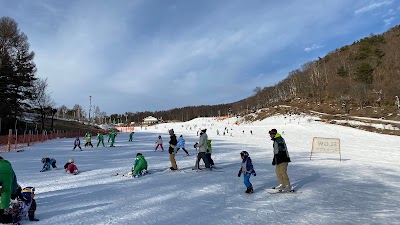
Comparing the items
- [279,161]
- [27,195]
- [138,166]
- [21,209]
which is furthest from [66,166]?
[279,161]

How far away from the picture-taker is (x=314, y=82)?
368 ft

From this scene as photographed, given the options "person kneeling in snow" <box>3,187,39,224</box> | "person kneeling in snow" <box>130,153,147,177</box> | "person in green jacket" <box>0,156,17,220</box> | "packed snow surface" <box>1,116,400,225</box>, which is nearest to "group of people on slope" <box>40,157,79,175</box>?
"packed snow surface" <box>1,116,400,225</box>

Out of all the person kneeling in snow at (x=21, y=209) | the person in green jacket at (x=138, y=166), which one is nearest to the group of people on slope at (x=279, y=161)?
the person in green jacket at (x=138, y=166)

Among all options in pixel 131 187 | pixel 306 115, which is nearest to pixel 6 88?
pixel 131 187

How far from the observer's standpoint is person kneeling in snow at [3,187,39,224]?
668 centimetres

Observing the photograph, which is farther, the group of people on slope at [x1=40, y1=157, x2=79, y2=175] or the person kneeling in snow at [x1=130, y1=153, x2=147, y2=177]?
the group of people on slope at [x1=40, y1=157, x2=79, y2=175]

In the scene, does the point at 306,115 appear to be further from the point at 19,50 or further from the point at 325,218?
the point at 325,218

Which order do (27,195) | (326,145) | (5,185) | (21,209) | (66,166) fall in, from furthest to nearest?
(326,145) < (66,166) < (27,195) < (21,209) < (5,185)

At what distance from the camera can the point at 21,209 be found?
682cm

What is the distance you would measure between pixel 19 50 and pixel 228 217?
47.0m

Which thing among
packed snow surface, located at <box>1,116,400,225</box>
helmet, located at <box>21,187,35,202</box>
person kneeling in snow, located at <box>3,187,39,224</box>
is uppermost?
helmet, located at <box>21,187,35,202</box>

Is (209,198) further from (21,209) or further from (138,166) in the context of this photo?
(21,209)

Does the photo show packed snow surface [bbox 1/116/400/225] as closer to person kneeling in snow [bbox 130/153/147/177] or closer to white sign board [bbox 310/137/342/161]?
person kneeling in snow [bbox 130/153/147/177]

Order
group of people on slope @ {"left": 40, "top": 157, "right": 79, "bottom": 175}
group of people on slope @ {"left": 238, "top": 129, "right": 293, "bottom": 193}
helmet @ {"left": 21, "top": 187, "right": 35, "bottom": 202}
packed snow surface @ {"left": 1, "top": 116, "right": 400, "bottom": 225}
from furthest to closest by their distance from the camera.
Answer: group of people on slope @ {"left": 40, "top": 157, "right": 79, "bottom": 175}
group of people on slope @ {"left": 238, "top": 129, "right": 293, "bottom": 193}
packed snow surface @ {"left": 1, "top": 116, "right": 400, "bottom": 225}
helmet @ {"left": 21, "top": 187, "right": 35, "bottom": 202}
